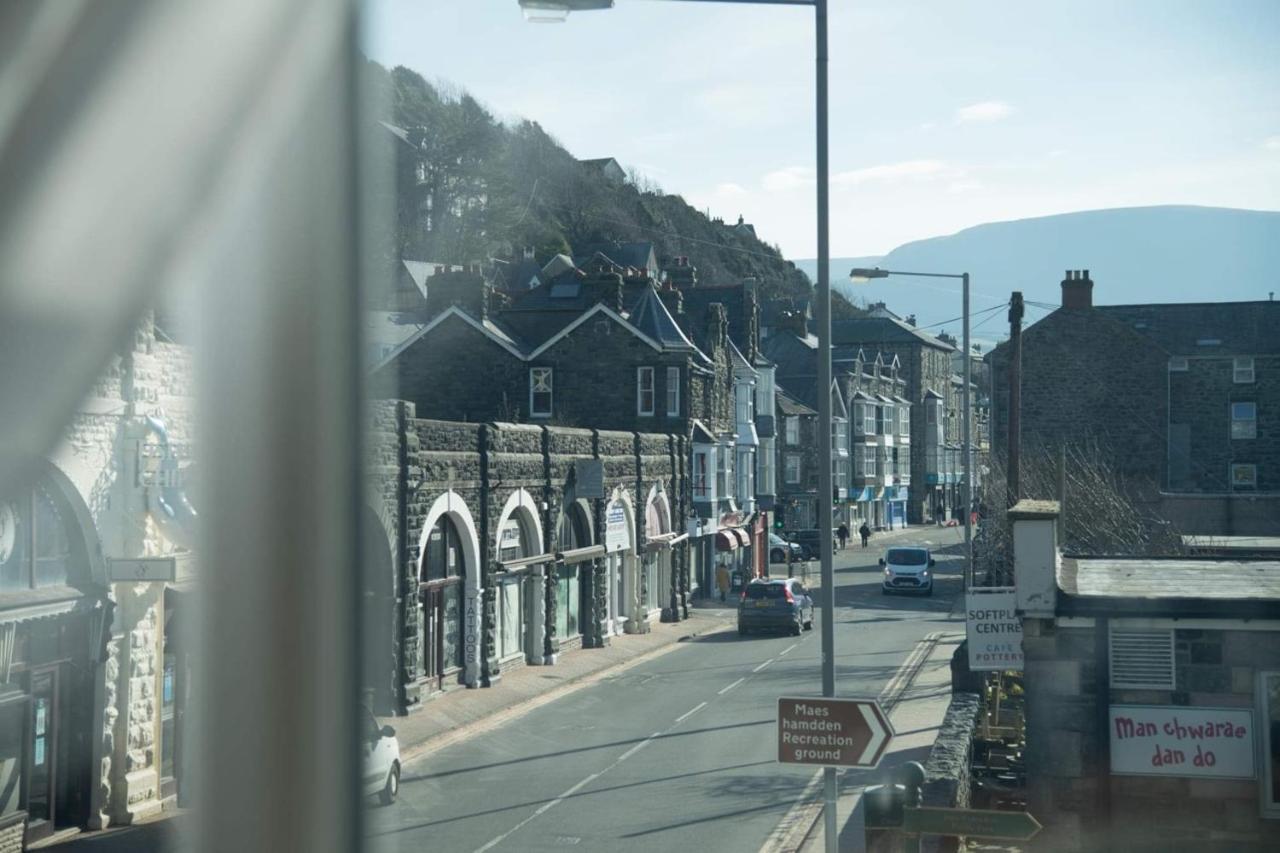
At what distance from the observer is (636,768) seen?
18.6m

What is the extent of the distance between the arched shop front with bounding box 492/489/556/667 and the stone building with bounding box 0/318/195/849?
11490mm

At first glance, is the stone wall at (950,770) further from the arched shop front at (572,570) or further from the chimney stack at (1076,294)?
the chimney stack at (1076,294)

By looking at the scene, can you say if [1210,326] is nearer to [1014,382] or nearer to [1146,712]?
[1014,382]

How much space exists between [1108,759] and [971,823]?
3991 mm

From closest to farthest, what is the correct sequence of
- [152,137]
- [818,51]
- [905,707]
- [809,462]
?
1. [818,51]
2. [152,137]
3. [905,707]
4. [809,462]

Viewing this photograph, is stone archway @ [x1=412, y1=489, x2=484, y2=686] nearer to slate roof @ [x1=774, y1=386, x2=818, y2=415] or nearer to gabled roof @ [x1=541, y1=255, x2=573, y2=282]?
slate roof @ [x1=774, y1=386, x2=818, y2=415]

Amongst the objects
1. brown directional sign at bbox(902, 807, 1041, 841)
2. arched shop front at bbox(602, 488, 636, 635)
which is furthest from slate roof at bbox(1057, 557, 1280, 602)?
arched shop front at bbox(602, 488, 636, 635)

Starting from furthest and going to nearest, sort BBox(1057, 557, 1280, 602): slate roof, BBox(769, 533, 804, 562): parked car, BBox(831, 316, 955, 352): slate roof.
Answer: BBox(831, 316, 955, 352): slate roof, BBox(769, 533, 804, 562): parked car, BBox(1057, 557, 1280, 602): slate roof

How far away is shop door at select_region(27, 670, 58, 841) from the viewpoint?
1395cm

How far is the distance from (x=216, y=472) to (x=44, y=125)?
4910mm

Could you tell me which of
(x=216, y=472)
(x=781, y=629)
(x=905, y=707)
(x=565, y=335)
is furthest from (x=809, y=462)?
(x=216, y=472)

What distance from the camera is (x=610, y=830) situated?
14969 mm

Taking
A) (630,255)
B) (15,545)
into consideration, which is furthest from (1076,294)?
(630,255)

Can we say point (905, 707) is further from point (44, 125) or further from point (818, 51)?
point (44, 125)
